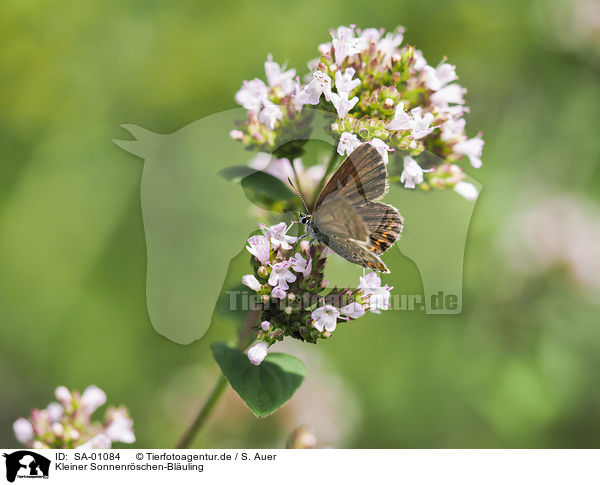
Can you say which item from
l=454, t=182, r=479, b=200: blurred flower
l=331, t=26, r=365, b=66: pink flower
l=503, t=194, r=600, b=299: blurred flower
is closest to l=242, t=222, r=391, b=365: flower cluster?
l=454, t=182, r=479, b=200: blurred flower

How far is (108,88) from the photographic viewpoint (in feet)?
15.2

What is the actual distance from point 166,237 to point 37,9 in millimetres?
2505

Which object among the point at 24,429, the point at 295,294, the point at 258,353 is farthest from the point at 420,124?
the point at 24,429

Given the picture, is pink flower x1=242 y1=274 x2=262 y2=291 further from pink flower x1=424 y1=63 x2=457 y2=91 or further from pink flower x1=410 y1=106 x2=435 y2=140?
pink flower x1=424 y1=63 x2=457 y2=91

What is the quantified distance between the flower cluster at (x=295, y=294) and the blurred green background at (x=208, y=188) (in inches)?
81.3

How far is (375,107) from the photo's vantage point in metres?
1.99

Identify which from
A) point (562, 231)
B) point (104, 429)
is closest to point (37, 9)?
point (104, 429)

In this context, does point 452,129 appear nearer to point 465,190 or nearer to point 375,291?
point 465,190

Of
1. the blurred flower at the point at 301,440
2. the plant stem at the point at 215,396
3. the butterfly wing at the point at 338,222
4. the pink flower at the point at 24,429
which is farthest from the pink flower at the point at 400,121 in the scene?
the pink flower at the point at 24,429

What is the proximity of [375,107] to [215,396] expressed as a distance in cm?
123

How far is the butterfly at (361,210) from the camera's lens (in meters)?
1.74

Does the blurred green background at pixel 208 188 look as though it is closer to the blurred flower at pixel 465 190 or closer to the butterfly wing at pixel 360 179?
the blurred flower at pixel 465 190

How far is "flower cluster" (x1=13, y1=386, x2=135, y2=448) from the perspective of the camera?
7.27ft

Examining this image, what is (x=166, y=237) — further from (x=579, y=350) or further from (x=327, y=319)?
(x=579, y=350)
